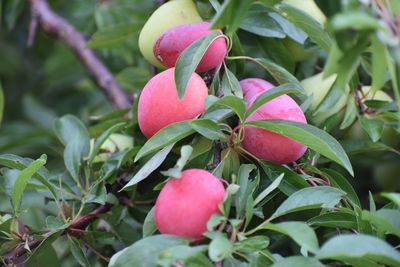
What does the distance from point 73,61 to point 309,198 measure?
4.06ft

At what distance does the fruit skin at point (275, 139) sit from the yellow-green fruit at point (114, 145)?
1.02 feet

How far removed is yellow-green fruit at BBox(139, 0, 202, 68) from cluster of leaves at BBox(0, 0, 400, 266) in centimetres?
3

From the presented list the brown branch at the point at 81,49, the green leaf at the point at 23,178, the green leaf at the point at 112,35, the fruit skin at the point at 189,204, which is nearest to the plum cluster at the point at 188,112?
the fruit skin at the point at 189,204

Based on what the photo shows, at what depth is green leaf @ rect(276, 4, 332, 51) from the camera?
833mm

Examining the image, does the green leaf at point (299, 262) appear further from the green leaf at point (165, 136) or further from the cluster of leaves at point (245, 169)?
the green leaf at point (165, 136)

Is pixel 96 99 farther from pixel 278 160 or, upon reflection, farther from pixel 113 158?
pixel 278 160

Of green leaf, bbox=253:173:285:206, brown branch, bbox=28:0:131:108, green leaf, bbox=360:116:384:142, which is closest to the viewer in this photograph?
green leaf, bbox=253:173:285:206

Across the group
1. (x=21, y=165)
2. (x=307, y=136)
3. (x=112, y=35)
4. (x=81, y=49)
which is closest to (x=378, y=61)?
(x=307, y=136)

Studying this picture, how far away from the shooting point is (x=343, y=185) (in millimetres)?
838

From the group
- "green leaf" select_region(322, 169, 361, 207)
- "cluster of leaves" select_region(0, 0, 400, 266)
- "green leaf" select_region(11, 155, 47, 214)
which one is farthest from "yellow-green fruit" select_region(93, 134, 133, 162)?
"green leaf" select_region(322, 169, 361, 207)

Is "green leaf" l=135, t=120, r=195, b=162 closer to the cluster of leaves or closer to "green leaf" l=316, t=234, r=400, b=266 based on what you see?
the cluster of leaves

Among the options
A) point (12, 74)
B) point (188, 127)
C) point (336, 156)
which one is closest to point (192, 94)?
point (188, 127)

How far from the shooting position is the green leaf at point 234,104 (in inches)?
28.0

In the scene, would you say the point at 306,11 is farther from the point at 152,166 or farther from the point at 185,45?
the point at 152,166
